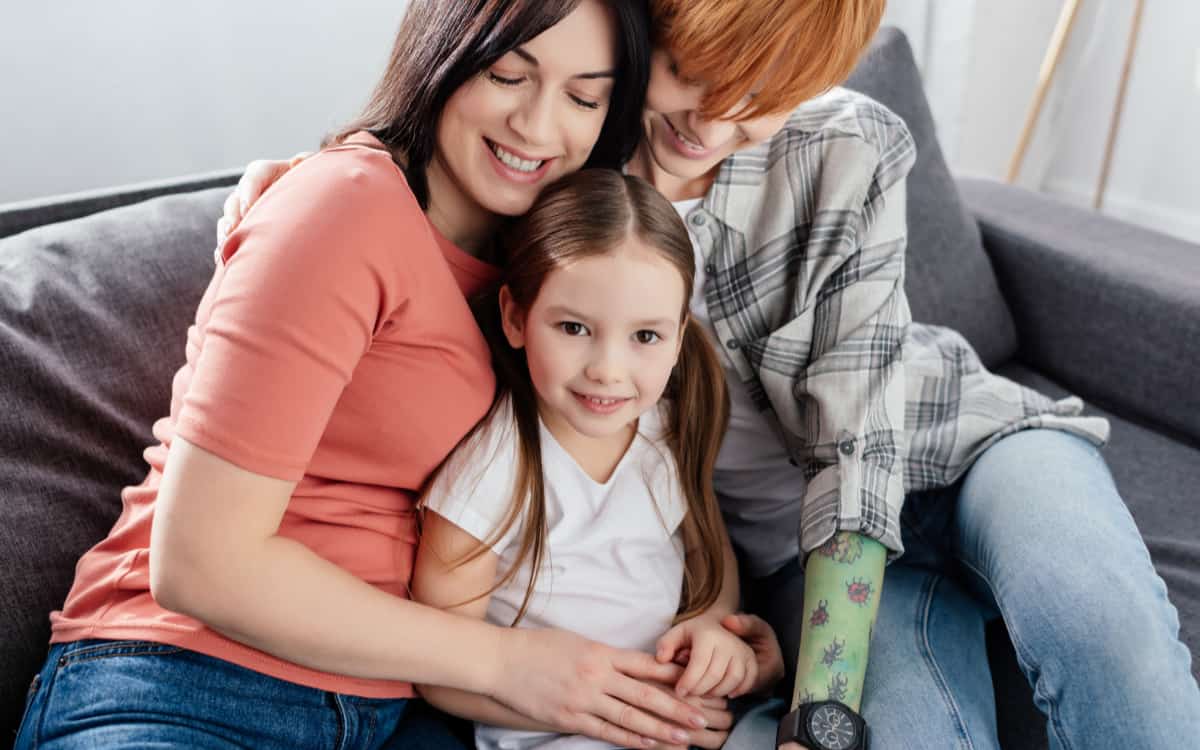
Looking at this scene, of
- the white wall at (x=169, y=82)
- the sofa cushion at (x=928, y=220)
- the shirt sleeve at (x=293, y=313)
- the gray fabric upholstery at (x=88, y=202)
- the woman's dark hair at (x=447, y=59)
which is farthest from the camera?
the sofa cushion at (x=928, y=220)

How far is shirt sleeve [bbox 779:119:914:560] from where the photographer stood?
1.22m

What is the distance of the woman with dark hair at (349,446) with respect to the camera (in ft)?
2.95

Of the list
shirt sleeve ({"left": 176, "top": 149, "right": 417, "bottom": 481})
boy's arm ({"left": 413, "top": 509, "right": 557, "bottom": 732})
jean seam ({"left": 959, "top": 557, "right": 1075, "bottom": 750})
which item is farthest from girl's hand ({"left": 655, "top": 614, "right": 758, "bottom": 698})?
shirt sleeve ({"left": 176, "top": 149, "right": 417, "bottom": 481})

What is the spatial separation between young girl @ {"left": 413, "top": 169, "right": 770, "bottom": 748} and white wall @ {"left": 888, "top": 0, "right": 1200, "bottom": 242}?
2027mm

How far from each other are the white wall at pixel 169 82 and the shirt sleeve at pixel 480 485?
1.04 metres

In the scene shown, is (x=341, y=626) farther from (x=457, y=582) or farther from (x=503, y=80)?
(x=503, y=80)

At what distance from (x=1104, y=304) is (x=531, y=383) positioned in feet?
3.56

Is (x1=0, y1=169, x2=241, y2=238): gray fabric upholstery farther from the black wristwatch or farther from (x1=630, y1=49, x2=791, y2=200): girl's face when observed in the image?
the black wristwatch

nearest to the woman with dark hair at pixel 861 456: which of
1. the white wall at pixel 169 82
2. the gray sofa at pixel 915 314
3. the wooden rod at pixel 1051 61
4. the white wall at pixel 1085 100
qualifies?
the gray sofa at pixel 915 314

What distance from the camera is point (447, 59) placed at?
1.02m

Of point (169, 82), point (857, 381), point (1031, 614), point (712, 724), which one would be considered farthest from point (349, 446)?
point (169, 82)

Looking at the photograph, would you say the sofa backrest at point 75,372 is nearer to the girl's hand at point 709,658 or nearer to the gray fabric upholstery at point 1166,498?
the girl's hand at point 709,658

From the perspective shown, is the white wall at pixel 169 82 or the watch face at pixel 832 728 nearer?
the watch face at pixel 832 728

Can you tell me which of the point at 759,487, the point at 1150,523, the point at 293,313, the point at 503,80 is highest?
Result: the point at 503,80
